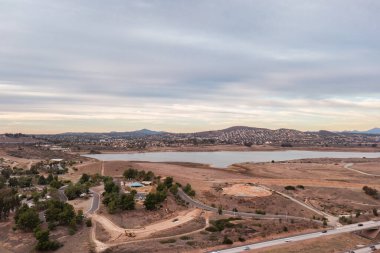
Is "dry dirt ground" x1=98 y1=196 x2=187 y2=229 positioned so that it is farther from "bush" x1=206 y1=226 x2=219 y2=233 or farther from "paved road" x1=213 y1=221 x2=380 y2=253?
"paved road" x1=213 y1=221 x2=380 y2=253

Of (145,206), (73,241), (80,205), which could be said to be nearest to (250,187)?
(145,206)

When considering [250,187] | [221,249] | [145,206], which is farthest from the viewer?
[250,187]

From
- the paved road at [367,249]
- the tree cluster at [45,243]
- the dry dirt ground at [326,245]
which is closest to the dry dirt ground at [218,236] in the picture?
the dry dirt ground at [326,245]

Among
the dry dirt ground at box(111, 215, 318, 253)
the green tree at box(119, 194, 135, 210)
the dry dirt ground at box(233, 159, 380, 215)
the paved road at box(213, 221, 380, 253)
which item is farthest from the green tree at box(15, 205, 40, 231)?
the dry dirt ground at box(233, 159, 380, 215)

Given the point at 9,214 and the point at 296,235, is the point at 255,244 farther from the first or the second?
the point at 9,214

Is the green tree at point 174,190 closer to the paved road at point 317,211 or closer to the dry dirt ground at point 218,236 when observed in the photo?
the dry dirt ground at point 218,236

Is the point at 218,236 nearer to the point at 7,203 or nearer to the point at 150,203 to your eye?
the point at 150,203

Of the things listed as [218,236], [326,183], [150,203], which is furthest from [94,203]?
[326,183]
